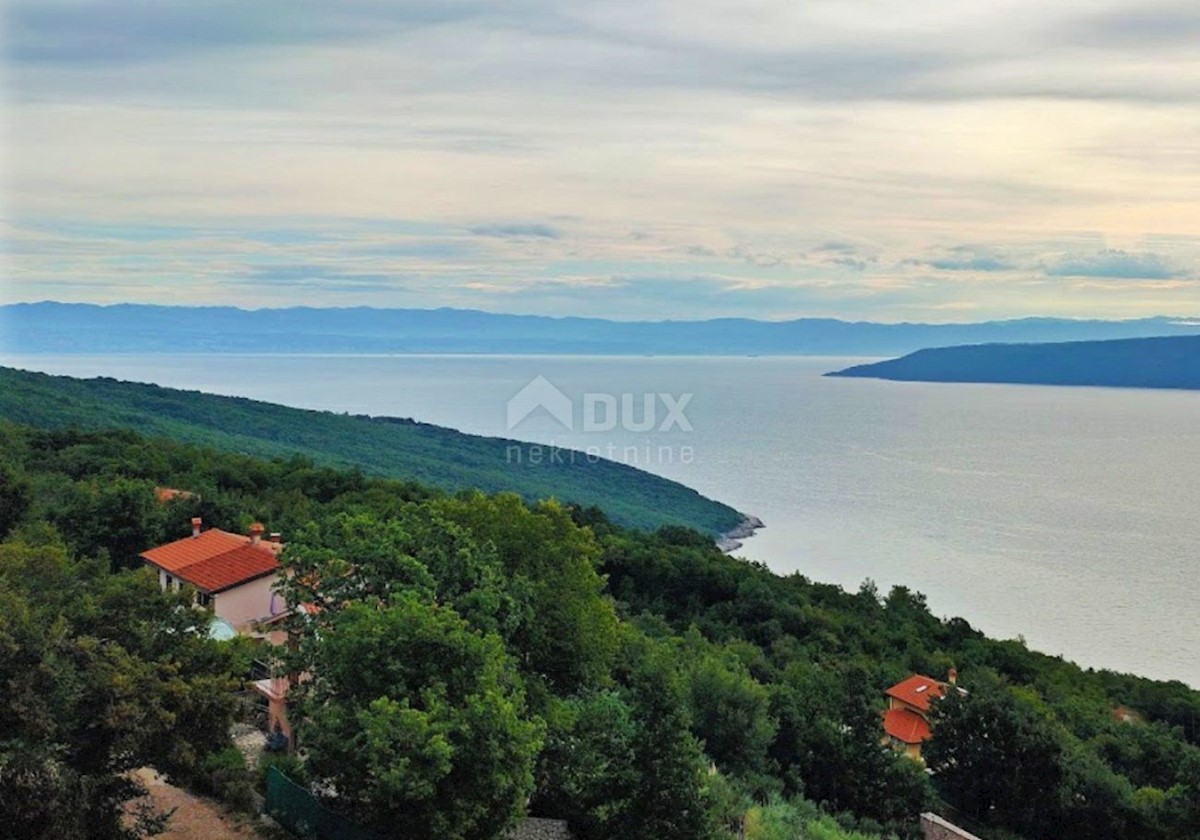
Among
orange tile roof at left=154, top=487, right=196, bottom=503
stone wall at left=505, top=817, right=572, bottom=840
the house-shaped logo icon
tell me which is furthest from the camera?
the house-shaped logo icon

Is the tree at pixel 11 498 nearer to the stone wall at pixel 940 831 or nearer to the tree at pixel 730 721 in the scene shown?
the tree at pixel 730 721

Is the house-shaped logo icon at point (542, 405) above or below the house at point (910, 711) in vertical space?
below

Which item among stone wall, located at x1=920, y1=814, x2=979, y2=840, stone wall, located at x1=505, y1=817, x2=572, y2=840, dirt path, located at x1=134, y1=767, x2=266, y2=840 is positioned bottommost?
stone wall, located at x1=920, y1=814, x2=979, y2=840

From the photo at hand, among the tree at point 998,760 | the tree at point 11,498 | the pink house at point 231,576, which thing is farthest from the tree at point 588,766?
the tree at point 11,498

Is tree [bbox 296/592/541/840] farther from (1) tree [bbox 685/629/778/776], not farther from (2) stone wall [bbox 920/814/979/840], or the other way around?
(1) tree [bbox 685/629/778/776]

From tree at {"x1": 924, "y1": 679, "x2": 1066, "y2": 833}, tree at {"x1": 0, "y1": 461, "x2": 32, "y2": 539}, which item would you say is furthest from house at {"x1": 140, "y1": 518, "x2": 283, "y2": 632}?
tree at {"x1": 924, "y1": 679, "x2": 1066, "y2": 833}

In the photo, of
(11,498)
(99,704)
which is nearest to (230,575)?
(11,498)

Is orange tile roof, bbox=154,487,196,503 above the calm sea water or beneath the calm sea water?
above
